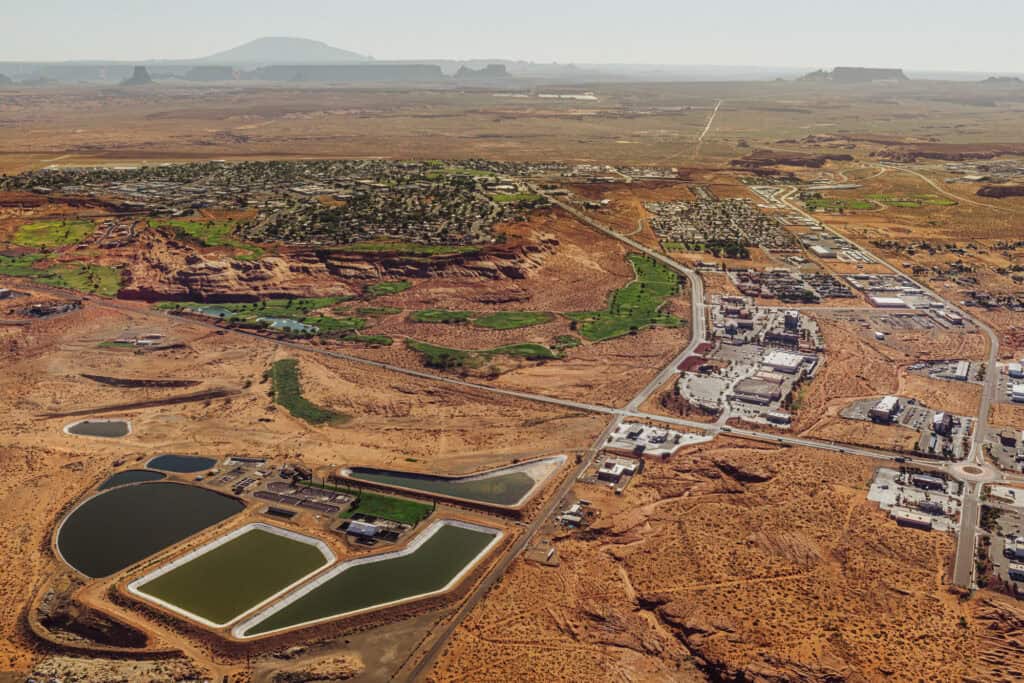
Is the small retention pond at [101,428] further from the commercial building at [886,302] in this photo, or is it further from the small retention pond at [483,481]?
the commercial building at [886,302]

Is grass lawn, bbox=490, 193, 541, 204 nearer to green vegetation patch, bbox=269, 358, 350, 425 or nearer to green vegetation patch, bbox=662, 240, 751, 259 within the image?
green vegetation patch, bbox=662, 240, 751, 259

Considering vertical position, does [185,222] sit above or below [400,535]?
above

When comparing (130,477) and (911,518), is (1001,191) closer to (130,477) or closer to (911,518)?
(911,518)

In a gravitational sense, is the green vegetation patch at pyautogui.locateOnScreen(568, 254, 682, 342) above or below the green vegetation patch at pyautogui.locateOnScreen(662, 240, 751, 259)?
below

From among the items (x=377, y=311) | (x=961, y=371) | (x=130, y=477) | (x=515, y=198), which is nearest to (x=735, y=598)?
(x=130, y=477)

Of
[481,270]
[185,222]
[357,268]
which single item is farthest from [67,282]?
[481,270]

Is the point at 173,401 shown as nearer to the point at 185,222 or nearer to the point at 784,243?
the point at 185,222

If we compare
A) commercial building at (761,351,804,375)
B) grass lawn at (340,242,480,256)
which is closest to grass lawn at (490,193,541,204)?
grass lawn at (340,242,480,256)
